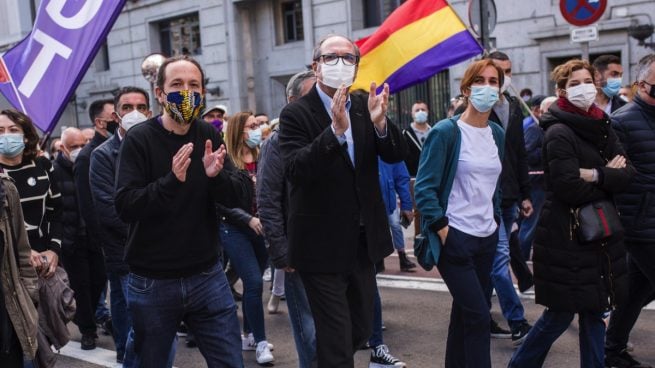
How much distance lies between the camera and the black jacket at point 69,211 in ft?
21.4

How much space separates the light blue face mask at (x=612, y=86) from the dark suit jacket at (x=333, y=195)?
3654mm

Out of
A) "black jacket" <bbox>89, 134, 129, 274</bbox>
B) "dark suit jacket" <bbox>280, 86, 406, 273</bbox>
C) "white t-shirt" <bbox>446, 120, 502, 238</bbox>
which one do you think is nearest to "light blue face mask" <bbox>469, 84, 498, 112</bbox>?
"white t-shirt" <bbox>446, 120, 502, 238</bbox>

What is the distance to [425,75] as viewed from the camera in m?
7.80

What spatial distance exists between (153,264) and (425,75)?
4.75 meters

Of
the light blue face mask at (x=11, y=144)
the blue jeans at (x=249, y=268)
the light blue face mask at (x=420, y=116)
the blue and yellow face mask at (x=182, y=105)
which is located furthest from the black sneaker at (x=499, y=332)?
the light blue face mask at (x=420, y=116)

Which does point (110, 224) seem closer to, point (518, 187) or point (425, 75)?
point (518, 187)

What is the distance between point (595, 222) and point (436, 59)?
3.85m

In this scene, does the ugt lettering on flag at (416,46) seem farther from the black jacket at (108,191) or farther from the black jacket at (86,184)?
the black jacket at (108,191)

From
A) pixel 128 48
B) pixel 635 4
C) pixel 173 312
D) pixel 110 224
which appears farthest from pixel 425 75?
pixel 128 48

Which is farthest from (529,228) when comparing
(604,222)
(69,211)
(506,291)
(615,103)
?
(69,211)

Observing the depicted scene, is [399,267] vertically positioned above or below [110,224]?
below

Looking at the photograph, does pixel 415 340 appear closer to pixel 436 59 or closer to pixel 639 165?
pixel 639 165

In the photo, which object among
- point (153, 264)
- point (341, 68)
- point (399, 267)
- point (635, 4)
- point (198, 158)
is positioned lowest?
point (399, 267)

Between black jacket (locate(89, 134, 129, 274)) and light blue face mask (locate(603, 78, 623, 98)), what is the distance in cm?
427
